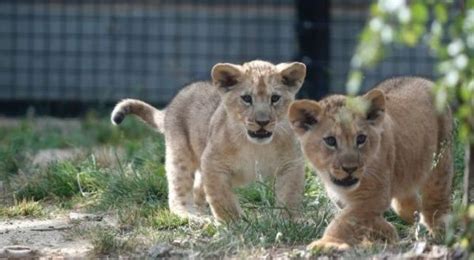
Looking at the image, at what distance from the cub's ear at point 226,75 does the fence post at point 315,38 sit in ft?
14.2

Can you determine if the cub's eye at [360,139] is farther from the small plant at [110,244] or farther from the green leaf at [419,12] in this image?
the green leaf at [419,12]

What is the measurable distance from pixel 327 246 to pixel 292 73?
1725mm

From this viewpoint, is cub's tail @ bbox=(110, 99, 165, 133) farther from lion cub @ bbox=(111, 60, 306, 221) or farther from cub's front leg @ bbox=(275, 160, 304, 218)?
cub's front leg @ bbox=(275, 160, 304, 218)

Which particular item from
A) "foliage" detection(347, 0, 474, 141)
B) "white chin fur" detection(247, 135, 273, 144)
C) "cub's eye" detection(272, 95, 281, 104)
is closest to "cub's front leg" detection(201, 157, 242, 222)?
"white chin fur" detection(247, 135, 273, 144)

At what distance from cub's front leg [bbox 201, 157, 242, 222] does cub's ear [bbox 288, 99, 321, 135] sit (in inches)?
28.3

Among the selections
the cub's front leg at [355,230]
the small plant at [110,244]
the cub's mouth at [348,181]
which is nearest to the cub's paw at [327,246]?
the cub's front leg at [355,230]

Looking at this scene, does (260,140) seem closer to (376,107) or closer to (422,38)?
(376,107)

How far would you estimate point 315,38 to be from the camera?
12.0 metres

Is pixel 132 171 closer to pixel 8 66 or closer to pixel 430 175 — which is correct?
pixel 430 175

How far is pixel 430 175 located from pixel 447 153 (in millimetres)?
142

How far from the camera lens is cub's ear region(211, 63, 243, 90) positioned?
750 cm

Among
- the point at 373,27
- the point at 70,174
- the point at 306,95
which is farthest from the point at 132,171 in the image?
the point at 373,27

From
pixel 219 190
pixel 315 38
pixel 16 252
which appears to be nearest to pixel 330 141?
pixel 219 190

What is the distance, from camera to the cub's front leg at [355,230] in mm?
6137
